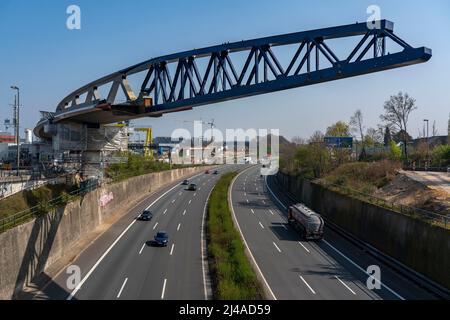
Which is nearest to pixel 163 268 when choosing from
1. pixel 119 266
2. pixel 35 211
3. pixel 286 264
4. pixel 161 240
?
pixel 119 266

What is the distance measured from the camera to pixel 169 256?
1305 inches

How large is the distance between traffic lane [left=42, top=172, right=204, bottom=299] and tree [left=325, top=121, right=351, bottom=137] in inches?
2737

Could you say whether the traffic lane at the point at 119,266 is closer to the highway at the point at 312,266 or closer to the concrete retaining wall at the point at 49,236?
the concrete retaining wall at the point at 49,236

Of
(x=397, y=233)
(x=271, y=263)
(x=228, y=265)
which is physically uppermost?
(x=397, y=233)

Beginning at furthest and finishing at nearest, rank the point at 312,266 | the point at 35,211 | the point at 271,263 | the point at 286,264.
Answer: the point at 271,263, the point at 286,264, the point at 312,266, the point at 35,211

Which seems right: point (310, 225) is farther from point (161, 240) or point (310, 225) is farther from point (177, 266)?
point (177, 266)

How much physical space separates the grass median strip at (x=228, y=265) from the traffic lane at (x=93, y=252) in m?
8.11

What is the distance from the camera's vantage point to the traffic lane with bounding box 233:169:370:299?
25.5 meters

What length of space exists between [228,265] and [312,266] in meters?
6.72

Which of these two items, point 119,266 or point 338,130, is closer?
point 119,266

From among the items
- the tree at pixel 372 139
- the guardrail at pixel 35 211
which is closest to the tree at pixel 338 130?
the tree at pixel 372 139

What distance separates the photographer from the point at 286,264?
31.4 m

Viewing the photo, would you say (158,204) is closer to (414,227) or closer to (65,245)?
(65,245)
